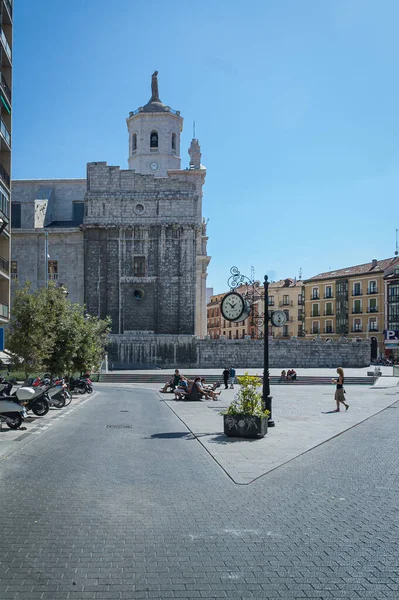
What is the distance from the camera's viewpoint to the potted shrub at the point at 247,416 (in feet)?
42.9

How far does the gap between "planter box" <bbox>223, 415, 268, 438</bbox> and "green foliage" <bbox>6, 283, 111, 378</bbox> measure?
8842 millimetres

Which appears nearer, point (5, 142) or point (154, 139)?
point (5, 142)

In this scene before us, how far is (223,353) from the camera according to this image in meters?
52.2

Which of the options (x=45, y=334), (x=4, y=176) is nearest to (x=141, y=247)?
(x=4, y=176)

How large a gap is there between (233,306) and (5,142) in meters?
14.9

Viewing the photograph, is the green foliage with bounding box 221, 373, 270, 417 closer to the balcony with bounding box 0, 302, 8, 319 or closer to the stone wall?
the balcony with bounding box 0, 302, 8, 319

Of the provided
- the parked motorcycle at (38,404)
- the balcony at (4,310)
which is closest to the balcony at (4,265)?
the balcony at (4,310)

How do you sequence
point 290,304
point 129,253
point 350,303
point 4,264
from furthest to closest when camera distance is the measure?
point 290,304
point 350,303
point 129,253
point 4,264

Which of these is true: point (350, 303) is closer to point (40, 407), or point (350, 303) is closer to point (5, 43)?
point (5, 43)

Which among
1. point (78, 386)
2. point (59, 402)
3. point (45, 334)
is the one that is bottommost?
point (78, 386)

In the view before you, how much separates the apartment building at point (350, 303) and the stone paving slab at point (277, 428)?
43.6 m

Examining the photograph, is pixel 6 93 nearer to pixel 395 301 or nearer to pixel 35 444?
pixel 35 444

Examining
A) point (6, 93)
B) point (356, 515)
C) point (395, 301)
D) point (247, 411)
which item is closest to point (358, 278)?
point (395, 301)

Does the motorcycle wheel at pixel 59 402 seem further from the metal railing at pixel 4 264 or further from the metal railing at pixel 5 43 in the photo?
the metal railing at pixel 5 43
